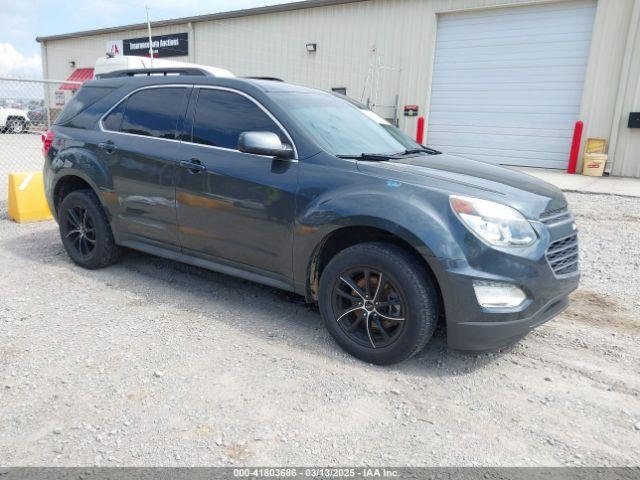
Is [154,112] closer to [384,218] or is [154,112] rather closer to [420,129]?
[384,218]

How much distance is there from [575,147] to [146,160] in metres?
11.5

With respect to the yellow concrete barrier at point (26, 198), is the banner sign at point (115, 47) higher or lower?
higher

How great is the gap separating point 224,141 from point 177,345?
1536mm

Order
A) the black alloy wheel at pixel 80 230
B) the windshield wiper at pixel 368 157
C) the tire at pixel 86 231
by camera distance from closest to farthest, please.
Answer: the windshield wiper at pixel 368 157 → the tire at pixel 86 231 → the black alloy wheel at pixel 80 230

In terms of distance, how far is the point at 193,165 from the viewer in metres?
3.83

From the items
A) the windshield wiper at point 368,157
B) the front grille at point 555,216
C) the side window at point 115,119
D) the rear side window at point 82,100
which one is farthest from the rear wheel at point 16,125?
the front grille at point 555,216

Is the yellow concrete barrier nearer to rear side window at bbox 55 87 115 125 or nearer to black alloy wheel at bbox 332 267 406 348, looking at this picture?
rear side window at bbox 55 87 115 125

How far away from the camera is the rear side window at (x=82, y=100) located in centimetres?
472

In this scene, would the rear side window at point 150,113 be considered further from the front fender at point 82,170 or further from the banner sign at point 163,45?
the banner sign at point 163,45

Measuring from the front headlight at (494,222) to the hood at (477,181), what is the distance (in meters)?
0.06

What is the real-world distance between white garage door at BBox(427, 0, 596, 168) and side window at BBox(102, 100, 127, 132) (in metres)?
11.7

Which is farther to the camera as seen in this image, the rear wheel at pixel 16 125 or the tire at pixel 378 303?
the rear wheel at pixel 16 125

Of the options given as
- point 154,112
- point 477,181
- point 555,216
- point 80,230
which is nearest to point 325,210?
point 477,181

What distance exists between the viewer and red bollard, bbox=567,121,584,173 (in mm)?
12273
